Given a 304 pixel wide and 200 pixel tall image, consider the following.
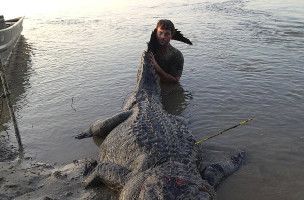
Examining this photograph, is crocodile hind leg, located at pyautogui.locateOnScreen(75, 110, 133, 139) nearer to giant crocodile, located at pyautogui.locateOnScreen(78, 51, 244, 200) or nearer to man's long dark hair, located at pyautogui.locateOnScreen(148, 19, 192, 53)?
giant crocodile, located at pyautogui.locateOnScreen(78, 51, 244, 200)

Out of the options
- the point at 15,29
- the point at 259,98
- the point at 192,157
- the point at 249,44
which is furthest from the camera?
the point at 15,29

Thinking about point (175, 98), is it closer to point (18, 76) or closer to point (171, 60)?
point (171, 60)

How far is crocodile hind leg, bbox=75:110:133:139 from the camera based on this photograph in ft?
15.0

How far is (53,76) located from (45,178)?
472cm

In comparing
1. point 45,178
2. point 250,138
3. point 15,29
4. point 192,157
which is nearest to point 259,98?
point 250,138

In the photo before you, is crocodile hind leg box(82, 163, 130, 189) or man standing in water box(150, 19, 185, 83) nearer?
crocodile hind leg box(82, 163, 130, 189)

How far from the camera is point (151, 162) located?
3.14 meters

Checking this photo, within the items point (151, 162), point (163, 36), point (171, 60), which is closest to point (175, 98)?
point (171, 60)

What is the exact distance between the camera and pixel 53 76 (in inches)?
313

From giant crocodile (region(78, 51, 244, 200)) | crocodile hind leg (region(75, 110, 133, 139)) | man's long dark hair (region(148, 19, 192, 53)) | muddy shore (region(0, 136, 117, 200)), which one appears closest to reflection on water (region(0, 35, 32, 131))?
muddy shore (region(0, 136, 117, 200))

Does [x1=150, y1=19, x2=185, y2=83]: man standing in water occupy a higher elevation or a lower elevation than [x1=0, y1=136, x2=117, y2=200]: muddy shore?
higher

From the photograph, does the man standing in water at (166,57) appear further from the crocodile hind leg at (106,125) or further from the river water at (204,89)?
the crocodile hind leg at (106,125)

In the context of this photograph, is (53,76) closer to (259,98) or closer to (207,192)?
(259,98)

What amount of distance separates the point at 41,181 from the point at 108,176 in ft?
3.24
